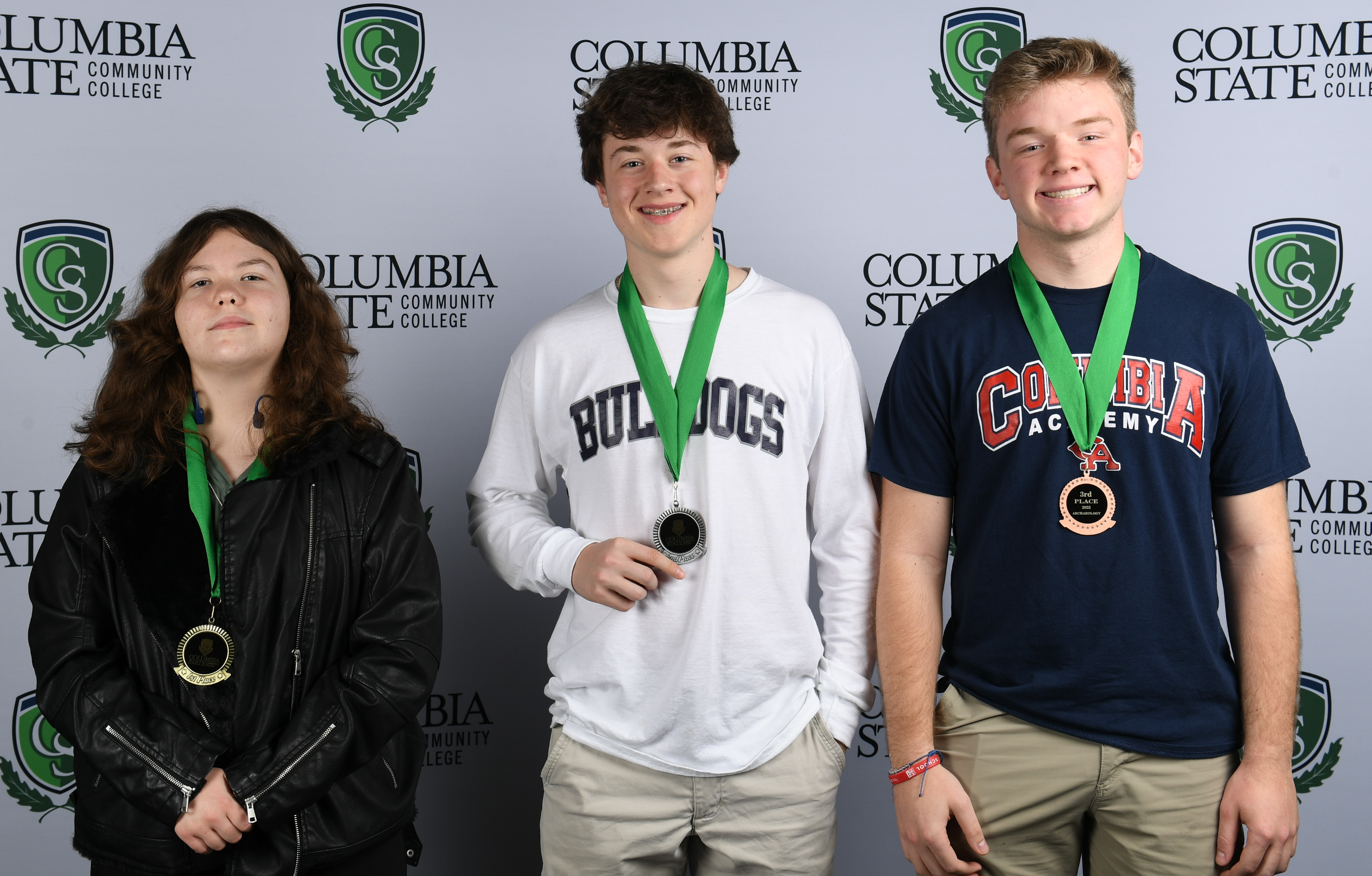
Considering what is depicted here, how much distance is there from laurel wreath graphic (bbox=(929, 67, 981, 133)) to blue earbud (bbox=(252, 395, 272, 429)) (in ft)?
6.60

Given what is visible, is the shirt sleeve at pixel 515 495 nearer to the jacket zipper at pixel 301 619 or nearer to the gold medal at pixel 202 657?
the jacket zipper at pixel 301 619

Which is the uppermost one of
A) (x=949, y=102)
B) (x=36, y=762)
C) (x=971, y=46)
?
(x=971, y=46)

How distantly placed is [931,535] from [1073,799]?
508 millimetres

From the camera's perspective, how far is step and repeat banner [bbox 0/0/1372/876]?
2.76 m

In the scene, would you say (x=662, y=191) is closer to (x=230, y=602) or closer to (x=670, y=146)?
(x=670, y=146)

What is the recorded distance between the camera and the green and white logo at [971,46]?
9.34 ft

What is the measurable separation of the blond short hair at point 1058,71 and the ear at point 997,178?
9 cm

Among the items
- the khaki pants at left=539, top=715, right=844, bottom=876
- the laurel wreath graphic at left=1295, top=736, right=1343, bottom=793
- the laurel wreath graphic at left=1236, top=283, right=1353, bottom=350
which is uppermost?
the laurel wreath graphic at left=1236, top=283, right=1353, bottom=350

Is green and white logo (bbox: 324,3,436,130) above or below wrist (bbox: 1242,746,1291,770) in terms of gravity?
above

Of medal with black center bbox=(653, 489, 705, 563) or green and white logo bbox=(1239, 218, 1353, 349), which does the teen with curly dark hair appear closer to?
medal with black center bbox=(653, 489, 705, 563)

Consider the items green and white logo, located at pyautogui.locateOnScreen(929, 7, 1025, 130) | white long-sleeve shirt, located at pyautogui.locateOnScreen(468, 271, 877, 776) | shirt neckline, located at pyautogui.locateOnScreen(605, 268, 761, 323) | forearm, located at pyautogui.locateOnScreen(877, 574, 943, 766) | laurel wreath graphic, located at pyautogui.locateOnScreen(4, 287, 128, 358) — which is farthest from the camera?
green and white logo, located at pyautogui.locateOnScreen(929, 7, 1025, 130)

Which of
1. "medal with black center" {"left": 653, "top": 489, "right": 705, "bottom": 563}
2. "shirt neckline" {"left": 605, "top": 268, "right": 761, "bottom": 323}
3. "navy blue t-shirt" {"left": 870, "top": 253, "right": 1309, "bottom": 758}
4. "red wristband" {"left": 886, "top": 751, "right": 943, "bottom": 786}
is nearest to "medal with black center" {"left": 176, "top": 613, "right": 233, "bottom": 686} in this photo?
"medal with black center" {"left": 653, "top": 489, "right": 705, "bottom": 563}

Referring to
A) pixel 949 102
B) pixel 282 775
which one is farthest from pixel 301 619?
pixel 949 102

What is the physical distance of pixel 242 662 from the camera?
1759 millimetres
